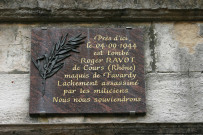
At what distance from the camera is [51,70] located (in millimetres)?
4031

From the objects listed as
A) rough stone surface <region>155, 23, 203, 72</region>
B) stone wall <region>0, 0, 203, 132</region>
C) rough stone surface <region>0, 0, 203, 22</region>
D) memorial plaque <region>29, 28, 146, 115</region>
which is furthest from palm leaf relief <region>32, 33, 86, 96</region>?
rough stone surface <region>155, 23, 203, 72</region>

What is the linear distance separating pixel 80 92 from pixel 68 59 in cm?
40

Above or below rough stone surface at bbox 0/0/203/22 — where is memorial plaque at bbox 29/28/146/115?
below

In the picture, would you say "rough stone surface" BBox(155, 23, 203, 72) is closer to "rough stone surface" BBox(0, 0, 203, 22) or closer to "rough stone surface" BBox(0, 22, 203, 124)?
"rough stone surface" BBox(0, 22, 203, 124)

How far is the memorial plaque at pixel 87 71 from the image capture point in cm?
391

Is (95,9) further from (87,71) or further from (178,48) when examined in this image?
(178,48)

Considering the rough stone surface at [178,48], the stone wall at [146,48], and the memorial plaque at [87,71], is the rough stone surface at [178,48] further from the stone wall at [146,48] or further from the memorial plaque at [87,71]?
the memorial plaque at [87,71]

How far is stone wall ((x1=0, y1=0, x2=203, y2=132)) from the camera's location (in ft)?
12.9

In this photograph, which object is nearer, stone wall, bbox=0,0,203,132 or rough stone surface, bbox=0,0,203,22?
stone wall, bbox=0,0,203,132

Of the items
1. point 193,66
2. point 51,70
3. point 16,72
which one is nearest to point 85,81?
point 51,70

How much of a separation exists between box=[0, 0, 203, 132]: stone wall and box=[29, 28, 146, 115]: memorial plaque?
3.8 inches

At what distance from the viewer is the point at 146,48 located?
417 cm

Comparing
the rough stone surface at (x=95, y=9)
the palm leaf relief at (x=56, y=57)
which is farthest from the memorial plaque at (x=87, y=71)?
the rough stone surface at (x=95, y=9)

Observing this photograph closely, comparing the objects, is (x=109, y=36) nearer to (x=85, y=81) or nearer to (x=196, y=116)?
(x=85, y=81)
